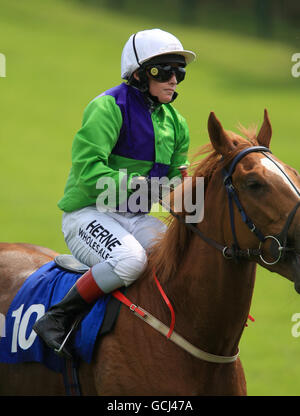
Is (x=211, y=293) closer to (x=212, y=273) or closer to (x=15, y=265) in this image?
(x=212, y=273)

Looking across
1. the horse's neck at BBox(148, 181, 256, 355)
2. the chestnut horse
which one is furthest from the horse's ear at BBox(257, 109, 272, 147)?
the horse's neck at BBox(148, 181, 256, 355)

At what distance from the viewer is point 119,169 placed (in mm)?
4059

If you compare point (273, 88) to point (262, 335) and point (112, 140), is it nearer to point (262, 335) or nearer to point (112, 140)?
point (262, 335)

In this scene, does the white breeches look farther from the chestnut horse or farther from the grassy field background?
the grassy field background

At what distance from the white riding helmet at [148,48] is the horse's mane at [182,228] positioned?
2.22 ft

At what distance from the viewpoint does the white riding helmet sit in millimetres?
3971

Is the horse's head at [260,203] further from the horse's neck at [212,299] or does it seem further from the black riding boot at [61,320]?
the black riding boot at [61,320]

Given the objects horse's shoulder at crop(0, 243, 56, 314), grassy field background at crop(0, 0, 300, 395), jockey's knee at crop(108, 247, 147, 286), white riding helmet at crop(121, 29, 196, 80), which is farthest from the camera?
grassy field background at crop(0, 0, 300, 395)

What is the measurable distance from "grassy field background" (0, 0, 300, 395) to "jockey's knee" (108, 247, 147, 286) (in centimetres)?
410

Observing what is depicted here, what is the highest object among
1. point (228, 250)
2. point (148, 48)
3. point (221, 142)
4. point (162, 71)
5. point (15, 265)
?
point (148, 48)

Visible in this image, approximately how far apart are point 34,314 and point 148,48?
1724 millimetres

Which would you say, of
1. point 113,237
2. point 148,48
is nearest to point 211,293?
point 113,237
